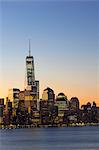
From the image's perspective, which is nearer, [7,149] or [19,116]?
[7,149]

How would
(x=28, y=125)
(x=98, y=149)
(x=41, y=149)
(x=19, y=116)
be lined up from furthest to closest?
(x=28, y=125), (x=19, y=116), (x=41, y=149), (x=98, y=149)

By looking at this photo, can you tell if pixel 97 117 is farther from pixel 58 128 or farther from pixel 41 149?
pixel 41 149

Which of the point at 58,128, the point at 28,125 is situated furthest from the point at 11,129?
the point at 58,128

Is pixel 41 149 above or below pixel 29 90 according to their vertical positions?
below

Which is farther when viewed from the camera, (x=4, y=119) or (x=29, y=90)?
(x=29, y=90)

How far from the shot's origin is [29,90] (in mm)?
45344

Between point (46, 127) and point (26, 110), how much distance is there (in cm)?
384

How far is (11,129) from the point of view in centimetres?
4216

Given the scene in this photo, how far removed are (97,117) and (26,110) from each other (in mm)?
6807

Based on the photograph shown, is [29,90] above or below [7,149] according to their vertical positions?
above

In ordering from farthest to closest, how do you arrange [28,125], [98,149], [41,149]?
1. [28,125]
2. [41,149]
3. [98,149]

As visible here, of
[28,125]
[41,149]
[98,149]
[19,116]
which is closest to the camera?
[98,149]

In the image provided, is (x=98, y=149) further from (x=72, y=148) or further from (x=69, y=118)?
(x=69, y=118)

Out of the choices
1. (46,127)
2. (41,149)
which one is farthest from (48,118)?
(41,149)
